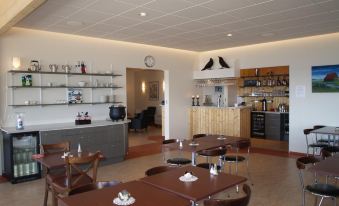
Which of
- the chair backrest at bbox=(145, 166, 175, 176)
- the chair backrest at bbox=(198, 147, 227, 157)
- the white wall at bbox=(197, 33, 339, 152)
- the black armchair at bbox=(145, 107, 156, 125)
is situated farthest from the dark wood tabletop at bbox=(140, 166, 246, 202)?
the black armchair at bbox=(145, 107, 156, 125)

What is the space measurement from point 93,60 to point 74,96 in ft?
3.07

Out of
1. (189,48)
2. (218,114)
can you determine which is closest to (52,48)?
(189,48)

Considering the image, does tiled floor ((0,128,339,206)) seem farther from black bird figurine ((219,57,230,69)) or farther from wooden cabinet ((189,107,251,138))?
black bird figurine ((219,57,230,69))

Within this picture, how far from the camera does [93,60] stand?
6301 millimetres

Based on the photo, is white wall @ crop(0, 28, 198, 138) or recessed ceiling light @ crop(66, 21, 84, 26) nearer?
recessed ceiling light @ crop(66, 21, 84, 26)

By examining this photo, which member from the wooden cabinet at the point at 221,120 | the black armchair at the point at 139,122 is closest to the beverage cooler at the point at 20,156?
the wooden cabinet at the point at 221,120

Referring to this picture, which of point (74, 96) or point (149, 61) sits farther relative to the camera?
point (149, 61)

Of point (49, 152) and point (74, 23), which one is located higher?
point (74, 23)

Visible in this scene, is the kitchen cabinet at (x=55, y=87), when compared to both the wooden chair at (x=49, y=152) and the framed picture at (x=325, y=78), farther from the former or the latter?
the framed picture at (x=325, y=78)

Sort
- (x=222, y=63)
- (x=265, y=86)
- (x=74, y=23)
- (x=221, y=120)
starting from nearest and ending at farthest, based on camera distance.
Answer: (x=74, y=23), (x=221, y=120), (x=222, y=63), (x=265, y=86)

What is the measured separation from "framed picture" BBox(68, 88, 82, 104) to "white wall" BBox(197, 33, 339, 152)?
4.62 meters

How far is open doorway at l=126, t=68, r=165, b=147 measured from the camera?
10.8 meters

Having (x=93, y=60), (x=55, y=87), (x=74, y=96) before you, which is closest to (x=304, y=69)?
(x=93, y=60)

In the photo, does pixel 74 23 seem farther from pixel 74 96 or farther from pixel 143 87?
pixel 143 87
